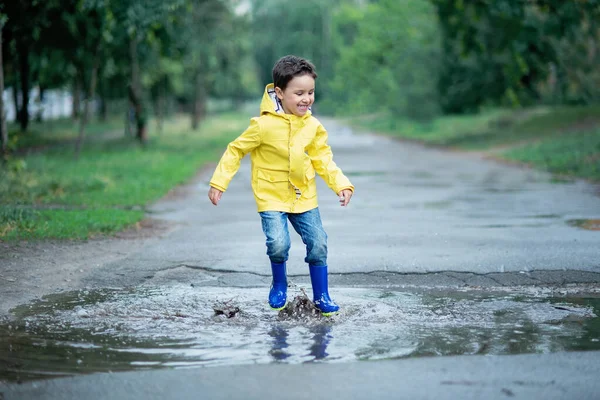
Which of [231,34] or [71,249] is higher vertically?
[231,34]

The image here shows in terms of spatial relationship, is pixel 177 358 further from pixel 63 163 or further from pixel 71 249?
pixel 63 163

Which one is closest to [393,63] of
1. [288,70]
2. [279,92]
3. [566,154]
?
[566,154]

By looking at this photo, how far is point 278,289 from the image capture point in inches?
253

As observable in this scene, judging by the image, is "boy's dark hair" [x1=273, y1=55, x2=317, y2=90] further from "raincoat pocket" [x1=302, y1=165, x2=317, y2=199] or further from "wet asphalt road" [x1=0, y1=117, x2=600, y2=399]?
"wet asphalt road" [x1=0, y1=117, x2=600, y2=399]

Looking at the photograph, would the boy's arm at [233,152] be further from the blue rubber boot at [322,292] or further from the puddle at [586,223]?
the puddle at [586,223]

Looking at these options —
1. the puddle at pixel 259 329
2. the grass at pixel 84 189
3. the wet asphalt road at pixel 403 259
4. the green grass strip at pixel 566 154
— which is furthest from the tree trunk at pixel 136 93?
the puddle at pixel 259 329

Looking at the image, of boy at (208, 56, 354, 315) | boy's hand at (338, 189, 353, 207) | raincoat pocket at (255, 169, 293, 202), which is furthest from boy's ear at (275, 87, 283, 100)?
boy's hand at (338, 189, 353, 207)

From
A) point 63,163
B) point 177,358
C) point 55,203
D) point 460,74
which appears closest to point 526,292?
point 177,358

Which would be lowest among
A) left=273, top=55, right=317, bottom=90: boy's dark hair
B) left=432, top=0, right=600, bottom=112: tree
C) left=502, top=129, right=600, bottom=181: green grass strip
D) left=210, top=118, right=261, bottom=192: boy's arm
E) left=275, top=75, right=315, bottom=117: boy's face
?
left=502, top=129, right=600, bottom=181: green grass strip

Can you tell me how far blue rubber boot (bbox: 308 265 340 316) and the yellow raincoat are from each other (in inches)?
17.2

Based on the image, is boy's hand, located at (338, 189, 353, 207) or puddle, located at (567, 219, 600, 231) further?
puddle, located at (567, 219, 600, 231)

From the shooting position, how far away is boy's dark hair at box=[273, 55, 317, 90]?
20.2ft

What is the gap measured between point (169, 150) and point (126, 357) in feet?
77.7

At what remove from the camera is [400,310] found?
Result: 6414 mm
